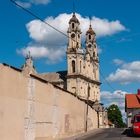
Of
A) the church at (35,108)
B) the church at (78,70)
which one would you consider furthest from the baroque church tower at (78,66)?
the church at (35,108)

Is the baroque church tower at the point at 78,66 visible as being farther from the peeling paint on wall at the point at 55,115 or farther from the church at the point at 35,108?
the peeling paint on wall at the point at 55,115

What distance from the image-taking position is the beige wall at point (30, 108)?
1855cm

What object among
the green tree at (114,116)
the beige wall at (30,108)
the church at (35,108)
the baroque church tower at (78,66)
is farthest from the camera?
the green tree at (114,116)

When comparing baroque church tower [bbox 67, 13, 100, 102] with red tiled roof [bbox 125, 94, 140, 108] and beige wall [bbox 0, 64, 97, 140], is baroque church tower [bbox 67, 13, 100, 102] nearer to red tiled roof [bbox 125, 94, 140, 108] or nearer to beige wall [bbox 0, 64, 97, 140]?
red tiled roof [bbox 125, 94, 140, 108]

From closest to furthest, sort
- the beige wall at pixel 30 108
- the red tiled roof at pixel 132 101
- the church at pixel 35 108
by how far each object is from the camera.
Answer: the beige wall at pixel 30 108
the church at pixel 35 108
the red tiled roof at pixel 132 101

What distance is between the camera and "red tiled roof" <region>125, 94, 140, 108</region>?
83.1 m

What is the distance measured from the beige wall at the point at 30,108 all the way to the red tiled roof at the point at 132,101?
52226 millimetres

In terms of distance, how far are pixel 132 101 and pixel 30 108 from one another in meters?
65.2

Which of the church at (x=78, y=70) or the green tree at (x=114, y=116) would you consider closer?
the church at (x=78, y=70)

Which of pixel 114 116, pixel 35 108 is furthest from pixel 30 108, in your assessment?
pixel 114 116

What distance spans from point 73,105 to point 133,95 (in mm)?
55294

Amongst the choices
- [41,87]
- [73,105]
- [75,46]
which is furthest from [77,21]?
[41,87]

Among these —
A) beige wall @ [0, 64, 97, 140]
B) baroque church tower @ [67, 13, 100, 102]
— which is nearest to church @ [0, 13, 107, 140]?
beige wall @ [0, 64, 97, 140]

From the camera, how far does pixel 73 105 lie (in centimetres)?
3388
